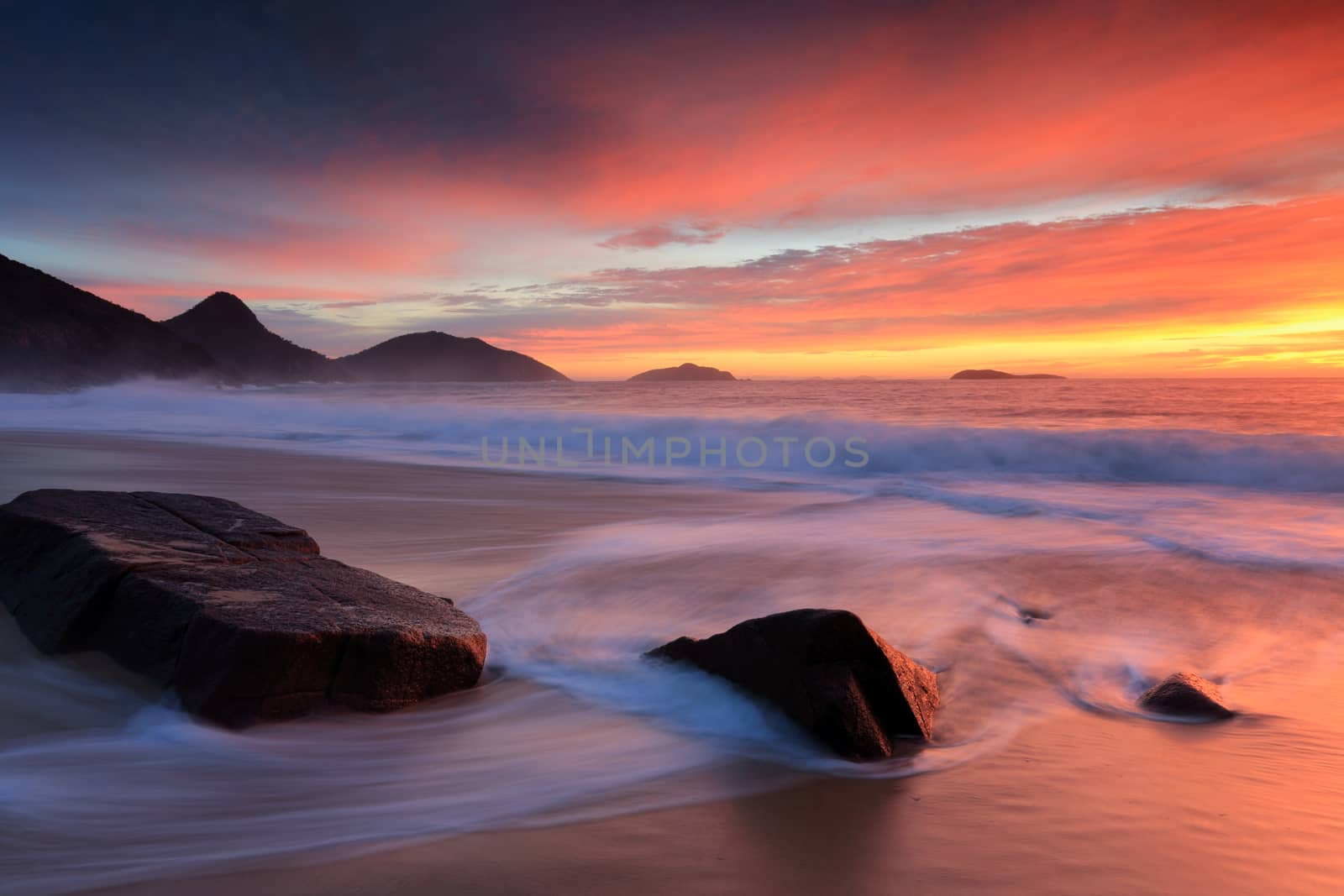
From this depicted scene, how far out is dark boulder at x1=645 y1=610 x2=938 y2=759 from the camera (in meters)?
2.73

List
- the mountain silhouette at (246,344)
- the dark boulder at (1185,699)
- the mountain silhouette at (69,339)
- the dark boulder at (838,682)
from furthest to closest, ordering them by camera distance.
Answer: the mountain silhouette at (246,344) → the mountain silhouette at (69,339) → the dark boulder at (1185,699) → the dark boulder at (838,682)

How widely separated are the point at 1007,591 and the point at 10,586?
591cm

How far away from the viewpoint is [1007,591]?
5.24m

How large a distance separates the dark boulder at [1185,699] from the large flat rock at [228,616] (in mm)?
2996

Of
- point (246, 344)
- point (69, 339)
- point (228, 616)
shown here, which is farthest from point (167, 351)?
point (228, 616)

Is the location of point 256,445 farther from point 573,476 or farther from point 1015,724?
point 1015,724

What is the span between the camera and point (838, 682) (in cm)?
280

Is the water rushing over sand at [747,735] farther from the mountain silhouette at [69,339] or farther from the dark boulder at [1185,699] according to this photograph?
the mountain silhouette at [69,339]

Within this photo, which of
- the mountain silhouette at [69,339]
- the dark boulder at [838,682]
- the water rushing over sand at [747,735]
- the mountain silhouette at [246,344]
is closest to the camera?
the water rushing over sand at [747,735]

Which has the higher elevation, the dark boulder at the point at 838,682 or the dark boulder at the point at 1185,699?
the dark boulder at the point at 838,682

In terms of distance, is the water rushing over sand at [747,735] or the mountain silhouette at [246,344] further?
the mountain silhouette at [246,344]

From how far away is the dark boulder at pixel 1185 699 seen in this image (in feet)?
10.4

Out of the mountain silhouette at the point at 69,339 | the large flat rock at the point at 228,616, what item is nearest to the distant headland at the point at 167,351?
the mountain silhouette at the point at 69,339

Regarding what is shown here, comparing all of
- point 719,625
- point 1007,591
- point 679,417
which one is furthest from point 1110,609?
point 679,417
